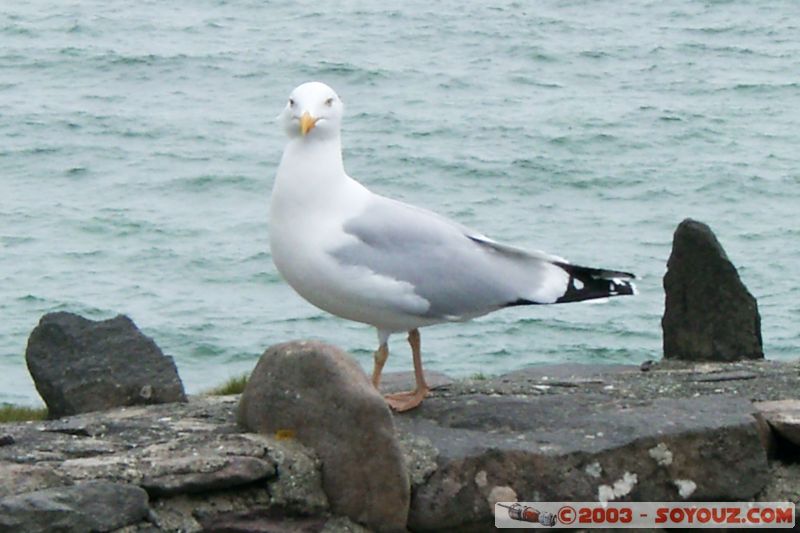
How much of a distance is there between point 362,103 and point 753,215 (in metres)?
7.34

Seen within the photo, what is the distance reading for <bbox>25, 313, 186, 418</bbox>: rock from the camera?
8.12 metres

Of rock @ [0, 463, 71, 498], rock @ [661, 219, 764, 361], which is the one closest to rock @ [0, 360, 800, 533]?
rock @ [0, 463, 71, 498]

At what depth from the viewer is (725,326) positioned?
10.0m

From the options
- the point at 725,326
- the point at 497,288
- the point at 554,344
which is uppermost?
the point at 497,288

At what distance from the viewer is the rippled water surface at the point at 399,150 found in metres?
17.5

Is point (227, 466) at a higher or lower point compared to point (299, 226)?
lower

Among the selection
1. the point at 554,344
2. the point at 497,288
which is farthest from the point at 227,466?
the point at 554,344

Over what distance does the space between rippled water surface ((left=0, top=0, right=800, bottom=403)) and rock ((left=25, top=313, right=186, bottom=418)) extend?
584cm

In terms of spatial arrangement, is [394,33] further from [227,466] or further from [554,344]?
[227,466]

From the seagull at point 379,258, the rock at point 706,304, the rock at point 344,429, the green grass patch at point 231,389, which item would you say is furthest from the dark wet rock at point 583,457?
the rock at point 706,304

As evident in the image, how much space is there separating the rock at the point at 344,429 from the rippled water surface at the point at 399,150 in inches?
298

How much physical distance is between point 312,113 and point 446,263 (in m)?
0.85

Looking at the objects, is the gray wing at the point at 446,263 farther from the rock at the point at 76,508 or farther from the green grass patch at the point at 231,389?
the green grass patch at the point at 231,389

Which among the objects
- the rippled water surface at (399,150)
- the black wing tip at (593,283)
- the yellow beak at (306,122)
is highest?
the yellow beak at (306,122)
